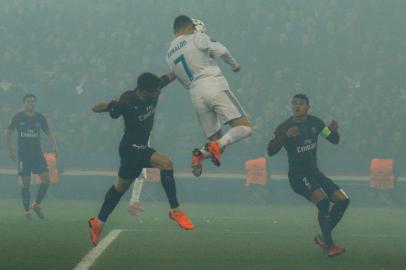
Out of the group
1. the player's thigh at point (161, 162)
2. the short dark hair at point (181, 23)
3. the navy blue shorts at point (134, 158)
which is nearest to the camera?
the player's thigh at point (161, 162)

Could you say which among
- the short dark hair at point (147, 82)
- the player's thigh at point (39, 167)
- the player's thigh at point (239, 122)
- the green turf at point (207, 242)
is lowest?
the green turf at point (207, 242)

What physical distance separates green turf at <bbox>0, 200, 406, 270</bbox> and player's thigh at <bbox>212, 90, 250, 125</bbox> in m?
1.57

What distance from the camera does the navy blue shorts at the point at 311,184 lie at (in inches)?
443

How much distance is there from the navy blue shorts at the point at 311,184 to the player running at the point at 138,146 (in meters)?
1.71

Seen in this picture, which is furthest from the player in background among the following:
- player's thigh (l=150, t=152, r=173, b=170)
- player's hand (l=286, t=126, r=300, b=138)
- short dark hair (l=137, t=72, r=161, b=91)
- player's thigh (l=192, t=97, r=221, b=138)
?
short dark hair (l=137, t=72, r=161, b=91)

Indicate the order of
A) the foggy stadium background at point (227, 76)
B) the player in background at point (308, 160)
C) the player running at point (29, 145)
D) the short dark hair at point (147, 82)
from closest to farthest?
1. the short dark hair at point (147, 82)
2. the player in background at point (308, 160)
3. the player running at point (29, 145)
4. the foggy stadium background at point (227, 76)

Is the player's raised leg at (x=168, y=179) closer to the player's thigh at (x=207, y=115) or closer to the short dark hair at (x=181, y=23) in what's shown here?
the player's thigh at (x=207, y=115)

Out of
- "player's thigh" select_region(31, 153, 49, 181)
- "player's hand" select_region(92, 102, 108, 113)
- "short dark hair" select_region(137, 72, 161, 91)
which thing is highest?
"short dark hair" select_region(137, 72, 161, 91)

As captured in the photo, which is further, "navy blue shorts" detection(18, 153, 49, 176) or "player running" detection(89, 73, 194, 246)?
"navy blue shorts" detection(18, 153, 49, 176)

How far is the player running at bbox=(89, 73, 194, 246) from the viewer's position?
34.0ft

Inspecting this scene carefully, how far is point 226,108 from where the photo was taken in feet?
36.4

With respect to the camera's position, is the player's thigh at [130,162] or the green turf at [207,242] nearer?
the green turf at [207,242]

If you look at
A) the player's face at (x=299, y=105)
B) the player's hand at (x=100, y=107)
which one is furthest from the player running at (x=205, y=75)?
the player's hand at (x=100, y=107)

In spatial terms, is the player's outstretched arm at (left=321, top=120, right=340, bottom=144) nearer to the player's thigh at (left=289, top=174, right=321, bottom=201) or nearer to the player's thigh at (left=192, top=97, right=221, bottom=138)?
Result: the player's thigh at (left=289, top=174, right=321, bottom=201)
